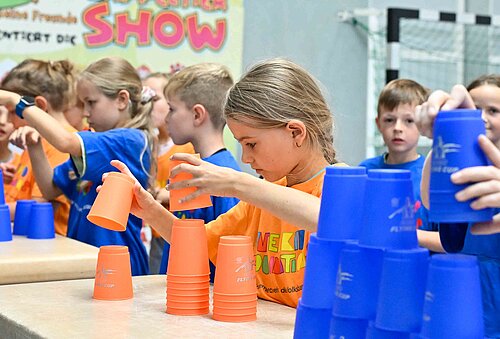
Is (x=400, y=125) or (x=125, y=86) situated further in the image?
(x=400, y=125)

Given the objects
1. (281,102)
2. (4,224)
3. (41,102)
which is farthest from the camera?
(41,102)

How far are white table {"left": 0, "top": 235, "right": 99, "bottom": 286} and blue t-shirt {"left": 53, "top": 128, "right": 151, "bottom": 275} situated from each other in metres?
0.49

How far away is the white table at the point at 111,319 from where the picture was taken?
51.8 inches

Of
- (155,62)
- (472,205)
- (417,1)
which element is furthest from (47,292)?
(417,1)

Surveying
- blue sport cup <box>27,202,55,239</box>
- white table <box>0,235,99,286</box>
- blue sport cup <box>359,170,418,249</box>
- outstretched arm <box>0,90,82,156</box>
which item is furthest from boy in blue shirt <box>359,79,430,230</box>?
blue sport cup <box>359,170,418,249</box>

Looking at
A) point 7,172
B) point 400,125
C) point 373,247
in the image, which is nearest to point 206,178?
point 373,247

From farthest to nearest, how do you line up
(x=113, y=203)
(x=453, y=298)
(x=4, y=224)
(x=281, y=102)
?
1. (x=4, y=224)
2. (x=281, y=102)
3. (x=113, y=203)
4. (x=453, y=298)

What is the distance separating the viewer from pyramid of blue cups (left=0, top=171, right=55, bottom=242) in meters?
2.40

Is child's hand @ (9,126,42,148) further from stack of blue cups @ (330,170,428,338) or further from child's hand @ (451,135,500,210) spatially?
child's hand @ (451,135,500,210)

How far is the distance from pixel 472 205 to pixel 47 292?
109 centimetres

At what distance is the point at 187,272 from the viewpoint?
1460mm

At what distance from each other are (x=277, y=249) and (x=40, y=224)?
3.60 ft

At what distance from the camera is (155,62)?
4539 mm

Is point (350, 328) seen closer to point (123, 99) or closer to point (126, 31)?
point (123, 99)
